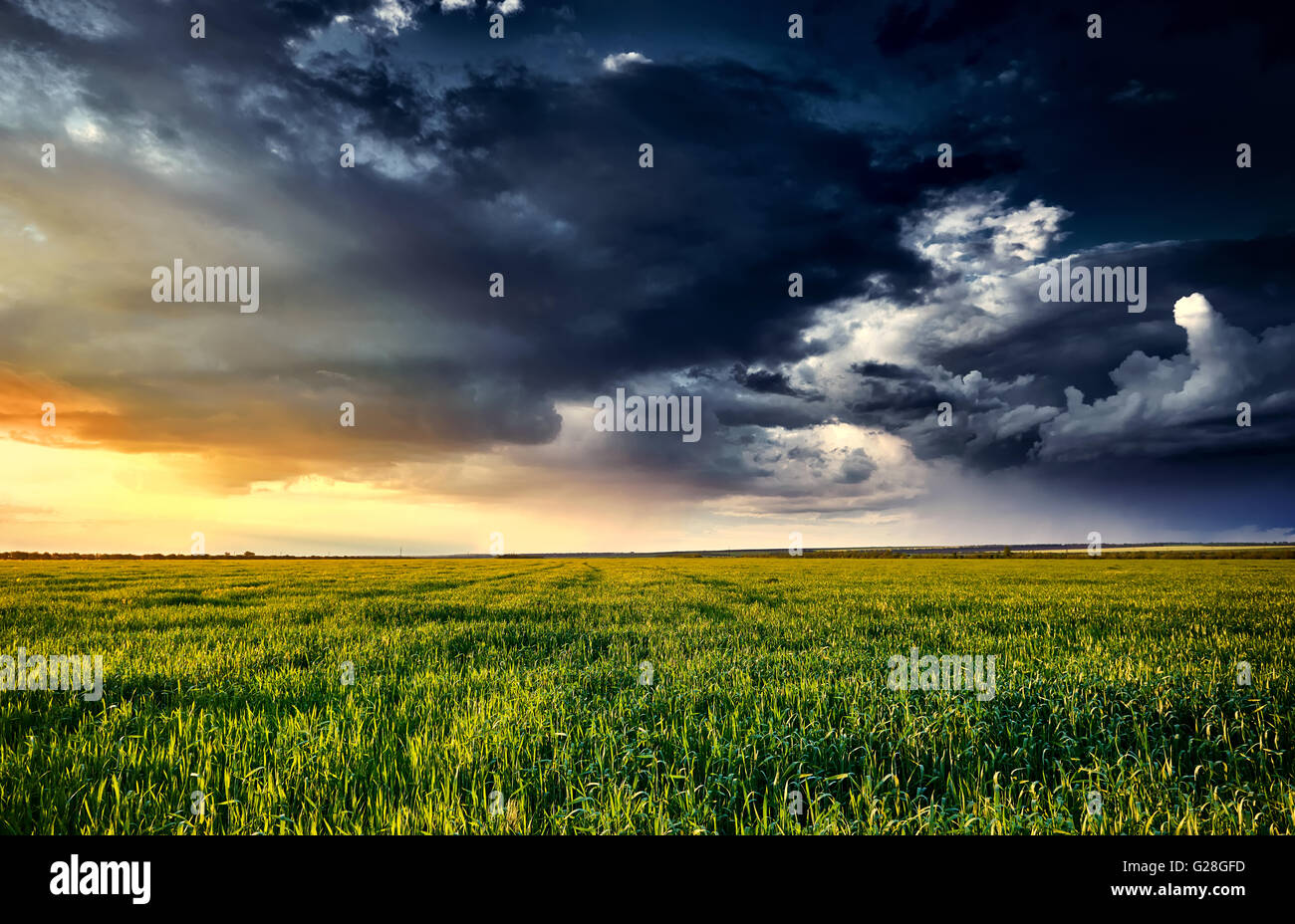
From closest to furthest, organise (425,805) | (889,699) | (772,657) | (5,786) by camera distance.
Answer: (425,805)
(5,786)
(889,699)
(772,657)

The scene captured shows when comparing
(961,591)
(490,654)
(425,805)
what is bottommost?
(961,591)

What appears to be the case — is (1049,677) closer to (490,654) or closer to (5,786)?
(490,654)

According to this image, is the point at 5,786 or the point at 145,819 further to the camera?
the point at 5,786

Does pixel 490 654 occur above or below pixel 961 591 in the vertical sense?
above

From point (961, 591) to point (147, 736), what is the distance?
2746 centimetres

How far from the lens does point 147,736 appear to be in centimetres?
565

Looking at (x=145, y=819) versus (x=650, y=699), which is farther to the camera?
(x=650, y=699)

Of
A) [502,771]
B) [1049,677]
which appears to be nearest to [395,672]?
[502,771]

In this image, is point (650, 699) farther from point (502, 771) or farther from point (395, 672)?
point (395, 672)

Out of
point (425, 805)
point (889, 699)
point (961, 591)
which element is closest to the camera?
point (425, 805)

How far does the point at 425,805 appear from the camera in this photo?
3.95 meters
